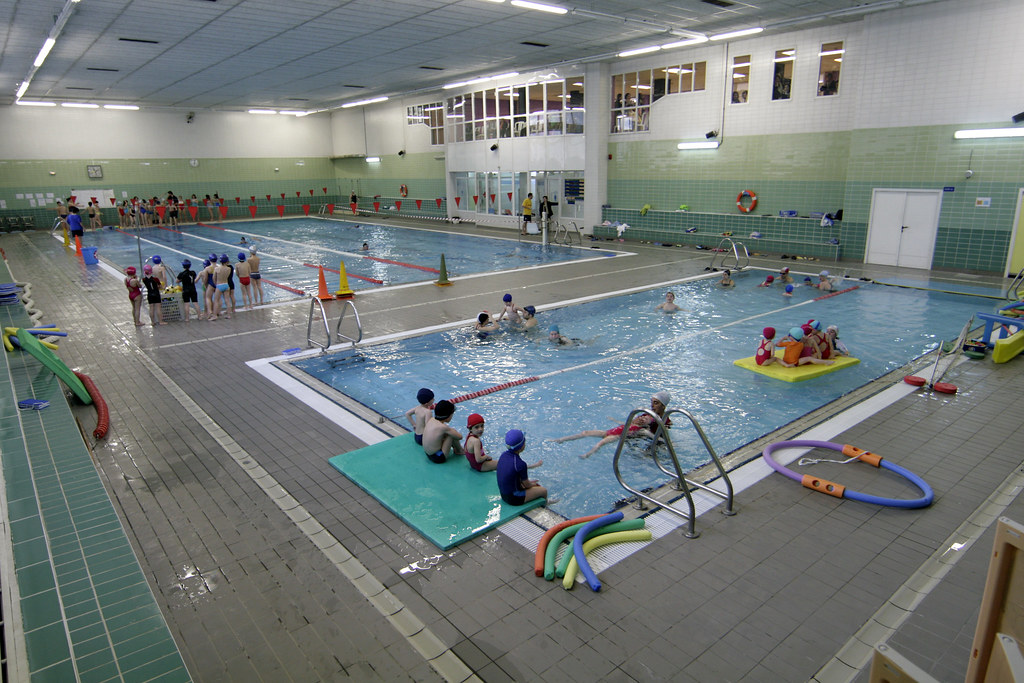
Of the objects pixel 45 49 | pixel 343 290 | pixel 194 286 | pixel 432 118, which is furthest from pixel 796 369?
pixel 432 118

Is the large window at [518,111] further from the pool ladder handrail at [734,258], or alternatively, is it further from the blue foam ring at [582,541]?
the blue foam ring at [582,541]

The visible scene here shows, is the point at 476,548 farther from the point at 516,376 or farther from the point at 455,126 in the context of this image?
the point at 455,126

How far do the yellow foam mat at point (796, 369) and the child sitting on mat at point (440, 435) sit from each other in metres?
5.45

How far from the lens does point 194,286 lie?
13.3 m

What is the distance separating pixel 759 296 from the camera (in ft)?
50.0

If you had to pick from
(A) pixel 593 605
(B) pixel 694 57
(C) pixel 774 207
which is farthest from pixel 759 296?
(A) pixel 593 605

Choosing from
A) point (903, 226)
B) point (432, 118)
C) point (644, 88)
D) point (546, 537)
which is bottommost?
point (546, 537)

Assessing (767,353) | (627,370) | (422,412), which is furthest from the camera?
(627,370)

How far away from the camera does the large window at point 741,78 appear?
2056 centimetres

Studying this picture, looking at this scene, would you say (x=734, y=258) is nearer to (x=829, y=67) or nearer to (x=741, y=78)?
(x=741, y=78)

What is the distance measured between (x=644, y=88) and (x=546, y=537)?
22.3 m

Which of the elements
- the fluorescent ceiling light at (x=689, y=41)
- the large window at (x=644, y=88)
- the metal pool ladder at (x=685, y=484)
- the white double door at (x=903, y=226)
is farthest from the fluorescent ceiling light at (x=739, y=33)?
the metal pool ladder at (x=685, y=484)

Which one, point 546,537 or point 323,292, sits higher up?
point 323,292

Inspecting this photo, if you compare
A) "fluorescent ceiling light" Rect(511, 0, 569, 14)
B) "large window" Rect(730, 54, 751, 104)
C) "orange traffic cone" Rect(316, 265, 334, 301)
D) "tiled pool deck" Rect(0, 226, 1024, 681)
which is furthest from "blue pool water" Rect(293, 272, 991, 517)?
"large window" Rect(730, 54, 751, 104)
